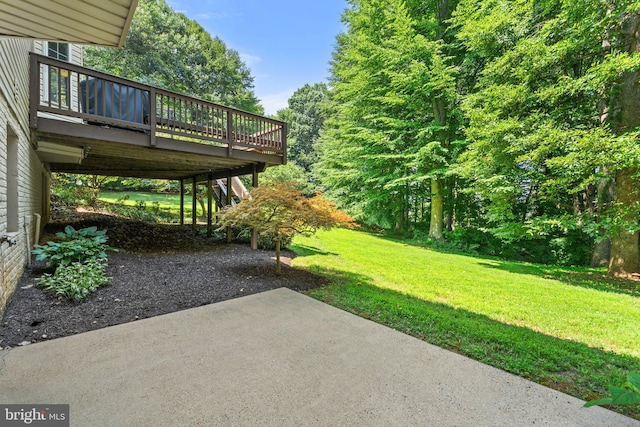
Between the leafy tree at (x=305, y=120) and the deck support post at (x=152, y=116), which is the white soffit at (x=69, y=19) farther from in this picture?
the leafy tree at (x=305, y=120)

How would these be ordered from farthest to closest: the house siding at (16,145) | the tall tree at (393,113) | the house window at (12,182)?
1. the tall tree at (393,113)
2. the house window at (12,182)
3. the house siding at (16,145)

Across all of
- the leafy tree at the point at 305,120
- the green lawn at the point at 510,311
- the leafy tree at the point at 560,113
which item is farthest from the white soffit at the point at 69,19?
the leafy tree at the point at 305,120

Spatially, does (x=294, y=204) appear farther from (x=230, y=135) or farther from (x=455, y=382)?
(x=455, y=382)

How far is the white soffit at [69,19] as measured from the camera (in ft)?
7.55

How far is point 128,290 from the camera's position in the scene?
397 centimetres

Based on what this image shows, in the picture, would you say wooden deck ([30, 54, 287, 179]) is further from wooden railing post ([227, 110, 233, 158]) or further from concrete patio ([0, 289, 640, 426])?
concrete patio ([0, 289, 640, 426])

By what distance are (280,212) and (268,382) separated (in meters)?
3.24

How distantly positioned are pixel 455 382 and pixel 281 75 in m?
A: 22.0

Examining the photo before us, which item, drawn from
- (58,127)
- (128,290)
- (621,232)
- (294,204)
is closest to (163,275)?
(128,290)

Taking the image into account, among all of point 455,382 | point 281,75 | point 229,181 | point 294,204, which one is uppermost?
point 281,75

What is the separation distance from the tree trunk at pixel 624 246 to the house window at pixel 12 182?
35.1 feet

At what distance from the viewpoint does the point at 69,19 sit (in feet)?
8.32

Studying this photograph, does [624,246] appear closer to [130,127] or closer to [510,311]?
[510,311]

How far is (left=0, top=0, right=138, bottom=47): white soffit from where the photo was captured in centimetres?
230
